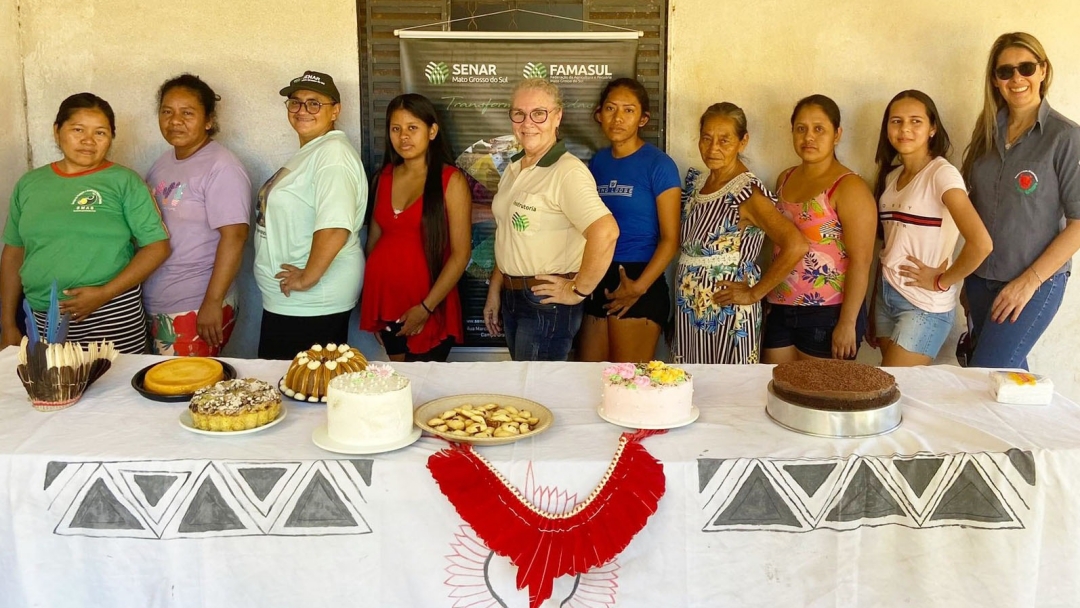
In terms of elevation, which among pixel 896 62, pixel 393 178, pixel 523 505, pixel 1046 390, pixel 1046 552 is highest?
pixel 896 62

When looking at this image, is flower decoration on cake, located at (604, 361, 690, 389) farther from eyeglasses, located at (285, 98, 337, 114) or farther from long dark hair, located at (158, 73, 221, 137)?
long dark hair, located at (158, 73, 221, 137)

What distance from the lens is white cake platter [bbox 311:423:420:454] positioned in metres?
1.64

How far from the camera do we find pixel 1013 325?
120 inches

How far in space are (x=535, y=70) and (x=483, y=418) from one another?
2.09 metres

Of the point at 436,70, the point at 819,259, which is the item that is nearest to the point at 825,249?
the point at 819,259

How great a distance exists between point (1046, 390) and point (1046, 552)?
42cm

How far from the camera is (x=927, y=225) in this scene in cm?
298

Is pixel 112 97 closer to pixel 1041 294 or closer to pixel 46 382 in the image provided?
pixel 46 382

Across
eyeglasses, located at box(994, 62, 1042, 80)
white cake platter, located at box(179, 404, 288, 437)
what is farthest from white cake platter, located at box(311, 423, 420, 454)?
eyeglasses, located at box(994, 62, 1042, 80)

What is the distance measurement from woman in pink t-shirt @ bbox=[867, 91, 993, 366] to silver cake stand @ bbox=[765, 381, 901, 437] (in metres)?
1.39

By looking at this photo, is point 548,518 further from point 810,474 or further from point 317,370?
point 317,370

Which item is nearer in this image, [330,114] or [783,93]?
[330,114]

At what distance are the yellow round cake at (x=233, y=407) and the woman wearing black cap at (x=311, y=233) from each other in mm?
1167

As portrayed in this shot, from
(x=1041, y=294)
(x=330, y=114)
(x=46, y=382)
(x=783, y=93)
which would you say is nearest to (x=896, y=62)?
(x=783, y=93)
